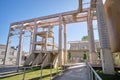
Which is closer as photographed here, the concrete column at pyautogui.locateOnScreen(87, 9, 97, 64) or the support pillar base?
the support pillar base

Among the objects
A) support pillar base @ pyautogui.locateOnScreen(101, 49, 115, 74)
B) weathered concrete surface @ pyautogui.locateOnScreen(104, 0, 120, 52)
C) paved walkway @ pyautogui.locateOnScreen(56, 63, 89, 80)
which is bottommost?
paved walkway @ pyautogui.locateOnScreen(56, 63, 89, 80)

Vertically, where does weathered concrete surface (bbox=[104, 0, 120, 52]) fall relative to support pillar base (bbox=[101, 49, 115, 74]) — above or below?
above

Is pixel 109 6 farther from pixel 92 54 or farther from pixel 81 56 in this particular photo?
pixel 81 56

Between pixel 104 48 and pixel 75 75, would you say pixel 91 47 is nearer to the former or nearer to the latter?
pixel 104 48

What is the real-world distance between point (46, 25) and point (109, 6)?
11.6 meters

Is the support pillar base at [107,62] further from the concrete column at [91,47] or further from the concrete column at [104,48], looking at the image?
the concrete column at [91,47]

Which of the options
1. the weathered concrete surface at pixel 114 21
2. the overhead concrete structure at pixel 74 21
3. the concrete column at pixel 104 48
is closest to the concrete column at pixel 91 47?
the overhead concrete structure at pixel 74 21

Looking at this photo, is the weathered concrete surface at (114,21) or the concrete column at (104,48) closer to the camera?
the concrete column at (104,48)

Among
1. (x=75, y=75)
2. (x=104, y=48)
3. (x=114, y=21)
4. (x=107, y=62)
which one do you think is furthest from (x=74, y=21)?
(x=75, y=75)

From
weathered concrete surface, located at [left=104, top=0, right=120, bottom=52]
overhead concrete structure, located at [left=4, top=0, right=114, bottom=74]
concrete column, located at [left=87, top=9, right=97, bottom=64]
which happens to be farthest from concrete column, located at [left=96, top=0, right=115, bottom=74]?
concrete column, located at [left=87, top=9, right=97, bottom=64]

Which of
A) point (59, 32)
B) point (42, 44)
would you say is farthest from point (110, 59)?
point (42, 44)

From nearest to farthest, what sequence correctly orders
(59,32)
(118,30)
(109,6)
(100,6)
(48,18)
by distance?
(100,6)
(118,30)
(109,6)
(59,32)
(48,18)

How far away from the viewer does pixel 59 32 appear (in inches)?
616

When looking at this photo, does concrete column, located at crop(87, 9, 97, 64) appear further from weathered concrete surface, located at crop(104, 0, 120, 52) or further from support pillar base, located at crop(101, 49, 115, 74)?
support pillar base, located at crop(101, 49, 115, 74)
